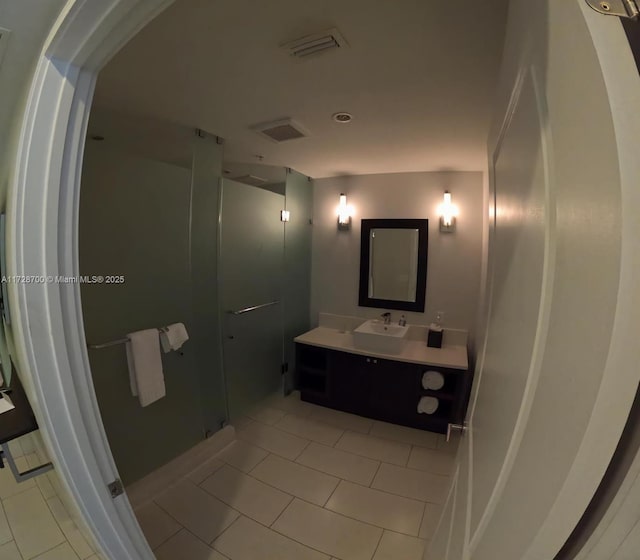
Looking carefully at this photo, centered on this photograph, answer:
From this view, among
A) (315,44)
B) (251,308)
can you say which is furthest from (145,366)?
(315,44)

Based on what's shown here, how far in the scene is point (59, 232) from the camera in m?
0.64

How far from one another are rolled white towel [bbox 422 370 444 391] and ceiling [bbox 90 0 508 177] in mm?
1812

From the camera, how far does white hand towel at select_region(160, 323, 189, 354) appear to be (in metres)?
1.61

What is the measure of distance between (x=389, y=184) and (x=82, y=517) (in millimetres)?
2927

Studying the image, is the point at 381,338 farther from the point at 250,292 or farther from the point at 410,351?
the point at 250,292

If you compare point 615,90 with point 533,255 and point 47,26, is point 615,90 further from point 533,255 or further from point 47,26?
point 47,26

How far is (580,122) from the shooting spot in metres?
0.27

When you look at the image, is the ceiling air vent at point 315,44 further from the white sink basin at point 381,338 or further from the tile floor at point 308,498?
the tile floor at point 308,498

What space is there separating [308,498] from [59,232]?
1.90 m

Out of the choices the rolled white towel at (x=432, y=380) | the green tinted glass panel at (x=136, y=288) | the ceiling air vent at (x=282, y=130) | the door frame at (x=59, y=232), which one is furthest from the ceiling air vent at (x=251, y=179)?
the rolled white towel at (x=432, y=380)

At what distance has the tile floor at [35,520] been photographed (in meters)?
0.94

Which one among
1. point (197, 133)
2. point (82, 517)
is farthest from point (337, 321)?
point (82, 517)

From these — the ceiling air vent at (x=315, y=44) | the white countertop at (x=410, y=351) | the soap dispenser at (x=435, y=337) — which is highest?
the ceiling air vent at (x=315, y=44)

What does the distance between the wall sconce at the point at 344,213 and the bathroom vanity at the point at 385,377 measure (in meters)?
1.24
